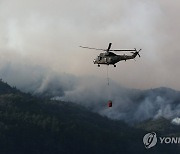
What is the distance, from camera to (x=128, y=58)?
18862cm

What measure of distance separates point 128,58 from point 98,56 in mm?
15158

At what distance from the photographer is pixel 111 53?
192000 millimetres

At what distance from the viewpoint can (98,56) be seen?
652ft

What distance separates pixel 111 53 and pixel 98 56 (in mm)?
8393

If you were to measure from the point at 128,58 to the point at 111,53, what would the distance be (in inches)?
293
